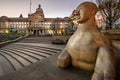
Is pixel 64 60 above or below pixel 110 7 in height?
below

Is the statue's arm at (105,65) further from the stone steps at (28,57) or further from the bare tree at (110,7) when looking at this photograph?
the bare tree at (110,7)

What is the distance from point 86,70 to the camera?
26.5 feet

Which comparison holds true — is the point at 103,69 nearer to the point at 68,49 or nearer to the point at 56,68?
the point at 68,49

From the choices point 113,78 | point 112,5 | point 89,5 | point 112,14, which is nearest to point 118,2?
point 112,5

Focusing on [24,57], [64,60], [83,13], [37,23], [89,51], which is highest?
[37,23]

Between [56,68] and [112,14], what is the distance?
102ft

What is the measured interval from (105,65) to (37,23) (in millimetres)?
91369

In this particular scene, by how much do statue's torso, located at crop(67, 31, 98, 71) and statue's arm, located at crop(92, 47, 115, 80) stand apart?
488mm

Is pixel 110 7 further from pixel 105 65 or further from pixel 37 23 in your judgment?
pixel 37 23

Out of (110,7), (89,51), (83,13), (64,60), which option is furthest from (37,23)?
(89,51)

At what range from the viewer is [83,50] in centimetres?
784

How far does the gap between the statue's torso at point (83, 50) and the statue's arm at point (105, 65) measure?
0.49m

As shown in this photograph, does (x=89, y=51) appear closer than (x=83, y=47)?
Yes

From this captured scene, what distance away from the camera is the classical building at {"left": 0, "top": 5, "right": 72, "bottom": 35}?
311 ft
